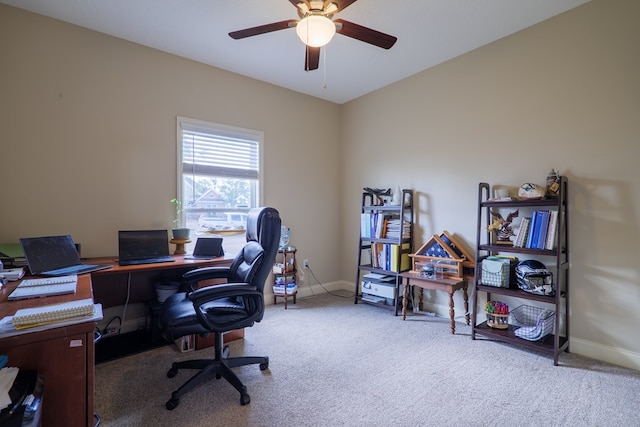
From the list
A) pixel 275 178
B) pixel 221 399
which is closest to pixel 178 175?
pixel 275 178

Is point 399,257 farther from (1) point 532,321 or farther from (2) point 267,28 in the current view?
(2) point 267,28

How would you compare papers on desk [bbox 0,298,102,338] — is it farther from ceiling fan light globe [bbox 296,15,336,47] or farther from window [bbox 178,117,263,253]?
window [bbox 178,117,263,253]

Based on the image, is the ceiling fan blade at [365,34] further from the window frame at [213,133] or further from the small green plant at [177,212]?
the small green plant at [177,212]

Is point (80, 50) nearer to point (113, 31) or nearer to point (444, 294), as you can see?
point (113, 31)

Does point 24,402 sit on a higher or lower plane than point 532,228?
lower

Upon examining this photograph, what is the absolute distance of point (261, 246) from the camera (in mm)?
2018

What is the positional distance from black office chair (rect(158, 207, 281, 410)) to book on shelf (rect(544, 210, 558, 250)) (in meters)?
2.01

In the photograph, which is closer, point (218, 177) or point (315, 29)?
point (315, 29)

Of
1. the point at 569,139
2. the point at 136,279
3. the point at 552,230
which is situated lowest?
the point at 136,279

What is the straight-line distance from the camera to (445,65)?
3246mm

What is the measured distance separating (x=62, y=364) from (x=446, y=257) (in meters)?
2.93

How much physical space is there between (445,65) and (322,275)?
2.91 m

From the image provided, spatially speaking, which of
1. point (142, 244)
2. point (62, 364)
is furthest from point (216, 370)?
point (142, 244)

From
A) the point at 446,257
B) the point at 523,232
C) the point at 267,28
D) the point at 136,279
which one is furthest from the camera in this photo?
the point at 446,257
